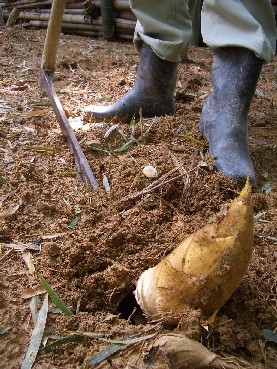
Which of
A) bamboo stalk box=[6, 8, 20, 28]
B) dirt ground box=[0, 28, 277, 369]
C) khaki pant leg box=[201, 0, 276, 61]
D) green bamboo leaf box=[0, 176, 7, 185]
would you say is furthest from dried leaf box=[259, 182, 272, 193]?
bamboo stalk box=[6, 8, 20, 28]

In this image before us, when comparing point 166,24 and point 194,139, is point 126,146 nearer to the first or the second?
point 194,139

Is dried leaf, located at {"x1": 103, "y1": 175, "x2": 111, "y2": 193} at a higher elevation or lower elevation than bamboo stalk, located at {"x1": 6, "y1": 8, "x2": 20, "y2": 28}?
higher

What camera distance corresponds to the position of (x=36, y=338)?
99cm

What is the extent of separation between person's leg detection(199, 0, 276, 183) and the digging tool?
1.78 feet

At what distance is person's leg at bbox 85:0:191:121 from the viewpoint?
2.06 m

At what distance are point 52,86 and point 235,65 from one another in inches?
43.4

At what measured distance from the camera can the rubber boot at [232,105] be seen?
172 centimetres

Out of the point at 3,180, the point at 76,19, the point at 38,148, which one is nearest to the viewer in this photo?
the point at 3,180

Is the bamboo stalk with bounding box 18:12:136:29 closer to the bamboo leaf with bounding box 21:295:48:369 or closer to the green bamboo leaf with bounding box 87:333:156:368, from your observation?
the bamboo leaf with bounding box 21:295:48:369

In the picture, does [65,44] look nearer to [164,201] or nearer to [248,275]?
[164,201]

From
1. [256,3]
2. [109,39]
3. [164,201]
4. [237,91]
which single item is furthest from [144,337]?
[109,39]

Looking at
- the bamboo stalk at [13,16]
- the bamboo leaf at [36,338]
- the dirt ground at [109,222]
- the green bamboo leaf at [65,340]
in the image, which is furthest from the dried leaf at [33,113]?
the bamboo stalk at [13,16]

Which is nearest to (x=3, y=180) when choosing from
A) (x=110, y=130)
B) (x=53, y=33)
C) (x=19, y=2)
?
(x=110, y=130)

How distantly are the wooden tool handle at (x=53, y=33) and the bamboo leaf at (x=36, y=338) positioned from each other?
1.71 metres
